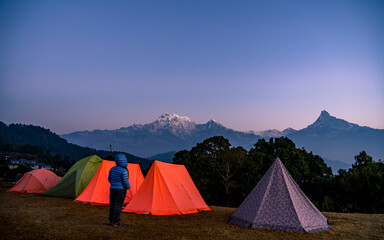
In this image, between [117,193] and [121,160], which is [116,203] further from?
[121,160]

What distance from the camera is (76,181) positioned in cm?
1892

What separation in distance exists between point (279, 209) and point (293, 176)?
25253mm

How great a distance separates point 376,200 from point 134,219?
2400cm

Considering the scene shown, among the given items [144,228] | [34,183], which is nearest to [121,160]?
[144,228]

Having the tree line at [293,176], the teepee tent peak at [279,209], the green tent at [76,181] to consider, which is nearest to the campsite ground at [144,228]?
the teepee tent peak at [279,209]

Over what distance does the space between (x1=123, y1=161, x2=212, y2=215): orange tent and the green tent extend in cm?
686

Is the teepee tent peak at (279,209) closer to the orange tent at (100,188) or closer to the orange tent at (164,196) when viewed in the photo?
the orange tent at (164,196)

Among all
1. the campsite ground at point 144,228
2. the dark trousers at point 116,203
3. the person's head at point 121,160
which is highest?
the person's head at point 121,160

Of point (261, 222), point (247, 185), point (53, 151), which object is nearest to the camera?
point (261, 222)

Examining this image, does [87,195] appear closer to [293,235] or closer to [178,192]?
[178,192]

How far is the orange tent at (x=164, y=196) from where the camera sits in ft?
43.4

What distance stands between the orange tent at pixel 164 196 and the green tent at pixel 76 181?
6.86m

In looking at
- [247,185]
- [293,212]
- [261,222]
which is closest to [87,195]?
[261,222]

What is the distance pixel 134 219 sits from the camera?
11430mm
